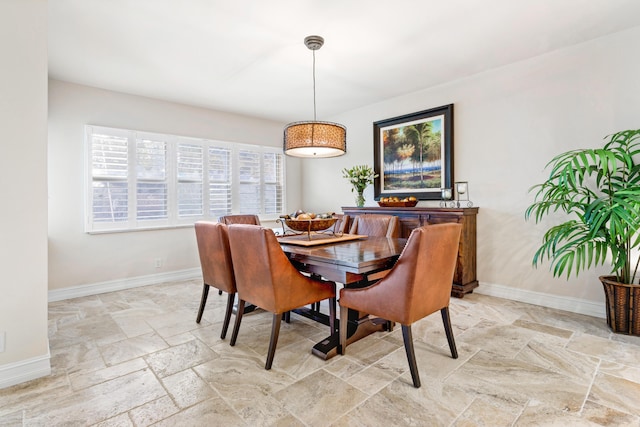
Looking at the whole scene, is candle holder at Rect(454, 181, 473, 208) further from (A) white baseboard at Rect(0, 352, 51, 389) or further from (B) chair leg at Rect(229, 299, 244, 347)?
(A) white baseboard at Rect(0, 352, 51, 389)

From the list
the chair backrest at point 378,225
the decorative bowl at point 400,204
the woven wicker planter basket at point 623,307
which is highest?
the decorative bowl at point 400,204

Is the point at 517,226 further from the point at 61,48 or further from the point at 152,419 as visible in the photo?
the point at 61,48

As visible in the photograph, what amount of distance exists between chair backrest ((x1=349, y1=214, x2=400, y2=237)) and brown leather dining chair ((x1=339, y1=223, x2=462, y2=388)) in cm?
111

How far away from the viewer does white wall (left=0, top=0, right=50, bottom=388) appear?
6.24ft

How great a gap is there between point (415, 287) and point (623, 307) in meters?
2.04

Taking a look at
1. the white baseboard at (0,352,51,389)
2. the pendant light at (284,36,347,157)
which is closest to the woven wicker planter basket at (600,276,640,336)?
the pendant light at (284,36,347,157)

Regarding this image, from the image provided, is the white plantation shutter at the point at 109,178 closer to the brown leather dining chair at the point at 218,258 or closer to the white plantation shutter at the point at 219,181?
the white plantation shutter at the point at 219,181

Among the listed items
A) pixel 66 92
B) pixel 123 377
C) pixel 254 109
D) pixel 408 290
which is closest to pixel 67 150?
pixel 66 92

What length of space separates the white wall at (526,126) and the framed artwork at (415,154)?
13 cm

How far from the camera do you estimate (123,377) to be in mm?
2010

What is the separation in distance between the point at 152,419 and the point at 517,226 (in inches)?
146

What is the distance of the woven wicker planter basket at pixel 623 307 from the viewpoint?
2.50m

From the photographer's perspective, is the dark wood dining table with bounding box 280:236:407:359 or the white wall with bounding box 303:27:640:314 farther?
the white wall with bounding box 303:27:640:314

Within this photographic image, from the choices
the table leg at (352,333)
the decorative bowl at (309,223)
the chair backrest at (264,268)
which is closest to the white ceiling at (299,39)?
the decorative bowl at (309,223)
